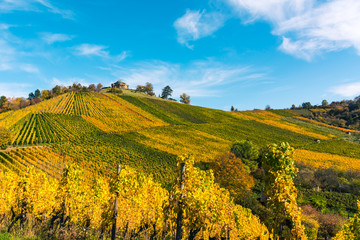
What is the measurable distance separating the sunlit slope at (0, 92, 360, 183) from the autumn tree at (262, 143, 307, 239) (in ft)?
109

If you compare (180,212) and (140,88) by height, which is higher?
(140,88)

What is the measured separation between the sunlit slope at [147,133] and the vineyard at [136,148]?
0.27 m

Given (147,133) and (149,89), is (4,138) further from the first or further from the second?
(149,89)

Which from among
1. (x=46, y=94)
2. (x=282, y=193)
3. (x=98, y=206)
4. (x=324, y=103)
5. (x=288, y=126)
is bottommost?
(x=98, y=206)

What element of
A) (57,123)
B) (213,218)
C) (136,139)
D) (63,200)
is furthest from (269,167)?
(57,123)

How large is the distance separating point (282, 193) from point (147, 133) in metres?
64.0

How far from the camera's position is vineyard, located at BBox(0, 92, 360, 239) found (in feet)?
51.6

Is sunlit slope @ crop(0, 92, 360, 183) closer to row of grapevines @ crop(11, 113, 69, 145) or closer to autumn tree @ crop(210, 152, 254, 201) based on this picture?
row of grapevines @ crop(11, 113, 69, 145)

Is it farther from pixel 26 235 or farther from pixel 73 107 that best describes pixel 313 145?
pixel 73 107

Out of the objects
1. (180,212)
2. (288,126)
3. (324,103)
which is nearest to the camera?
(180,212)

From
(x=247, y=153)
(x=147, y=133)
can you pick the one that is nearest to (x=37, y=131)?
(x=147, y=133)

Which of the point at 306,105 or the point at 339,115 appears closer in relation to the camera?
the point at 339,115

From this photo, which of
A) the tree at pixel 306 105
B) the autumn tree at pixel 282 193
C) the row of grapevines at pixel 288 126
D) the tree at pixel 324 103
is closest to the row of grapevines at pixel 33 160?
the autumn tree at pixel 282 193

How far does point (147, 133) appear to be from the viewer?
69.7 meters
